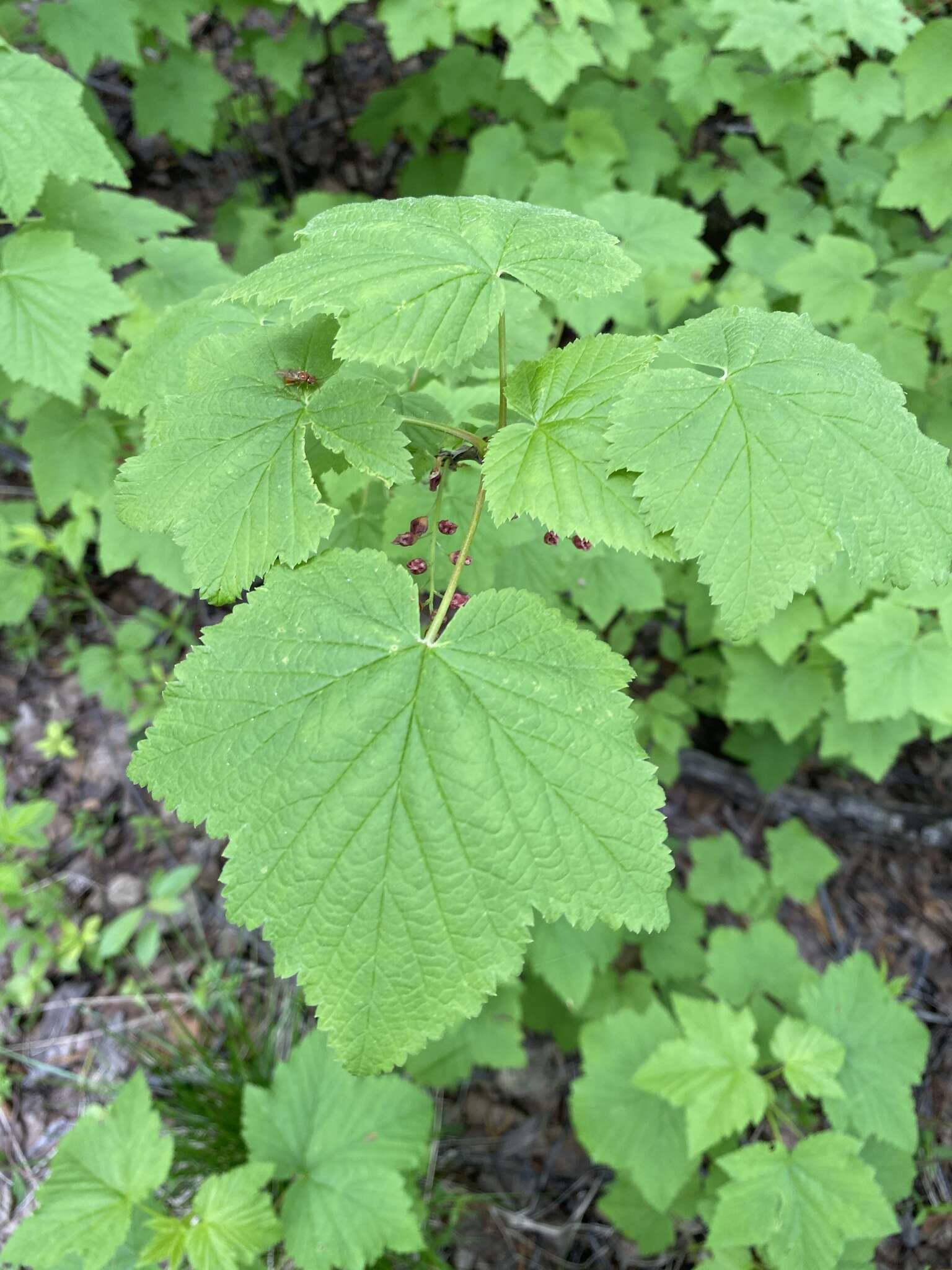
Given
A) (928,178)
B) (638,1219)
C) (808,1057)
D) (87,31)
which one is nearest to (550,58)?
(928,178)

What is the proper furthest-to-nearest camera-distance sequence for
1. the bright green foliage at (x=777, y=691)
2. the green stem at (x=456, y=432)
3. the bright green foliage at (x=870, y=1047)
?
the bright green foliage at (x=777, y=691), the bright green foliage at (x=870, y=1047), the green stem at (x=456, y=432)

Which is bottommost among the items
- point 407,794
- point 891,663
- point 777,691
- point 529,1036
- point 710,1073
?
point 529,1036

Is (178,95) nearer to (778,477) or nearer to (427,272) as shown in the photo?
(427,272)

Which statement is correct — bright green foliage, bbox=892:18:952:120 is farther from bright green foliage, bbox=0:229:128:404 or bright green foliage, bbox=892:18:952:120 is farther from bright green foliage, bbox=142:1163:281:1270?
bright green foliage, bbox=142:1163:281:1270

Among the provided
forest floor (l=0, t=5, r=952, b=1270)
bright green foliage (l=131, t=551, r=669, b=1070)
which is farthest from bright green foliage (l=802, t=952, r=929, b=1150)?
bright green foliage (l=131, t=551, r=669, b=1070)

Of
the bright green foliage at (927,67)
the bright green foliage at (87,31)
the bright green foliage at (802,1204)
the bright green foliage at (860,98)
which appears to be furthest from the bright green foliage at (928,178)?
the bright green foliage at (802,1204)

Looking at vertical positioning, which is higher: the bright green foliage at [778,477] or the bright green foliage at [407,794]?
the bright green foliage at [778,477]

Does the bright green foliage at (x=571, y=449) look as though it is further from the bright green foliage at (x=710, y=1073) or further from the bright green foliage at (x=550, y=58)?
the bright green foliage at (x=550, y=58)

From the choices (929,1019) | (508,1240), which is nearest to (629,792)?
(508,1240)
